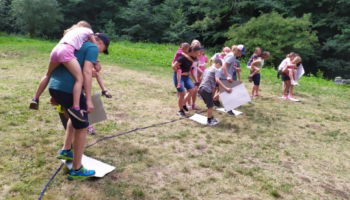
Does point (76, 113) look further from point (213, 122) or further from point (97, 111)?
point (213, 122)

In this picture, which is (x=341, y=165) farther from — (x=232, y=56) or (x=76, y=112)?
Result: (x=76, y=112)

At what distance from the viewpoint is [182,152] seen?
146 inches

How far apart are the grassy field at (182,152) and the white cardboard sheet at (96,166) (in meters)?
0.07

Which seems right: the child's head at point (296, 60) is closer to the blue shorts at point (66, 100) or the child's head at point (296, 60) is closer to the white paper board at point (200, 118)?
the white paper board at point (200, 118)

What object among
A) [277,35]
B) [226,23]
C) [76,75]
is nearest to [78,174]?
[76,75]

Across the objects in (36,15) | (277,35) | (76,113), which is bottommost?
(76,113)

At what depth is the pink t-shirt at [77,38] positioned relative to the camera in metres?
2.45

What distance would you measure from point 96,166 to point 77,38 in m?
1.53

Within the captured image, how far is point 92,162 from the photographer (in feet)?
10.5

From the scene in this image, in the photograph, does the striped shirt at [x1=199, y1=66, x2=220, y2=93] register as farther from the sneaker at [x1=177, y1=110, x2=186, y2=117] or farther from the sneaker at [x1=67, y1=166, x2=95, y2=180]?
the sneaker at [x1=67, y1=166, x2=95, y2=180]

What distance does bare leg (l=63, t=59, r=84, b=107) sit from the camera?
238cm

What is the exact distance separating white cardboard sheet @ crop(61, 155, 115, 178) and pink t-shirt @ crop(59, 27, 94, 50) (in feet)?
4.63

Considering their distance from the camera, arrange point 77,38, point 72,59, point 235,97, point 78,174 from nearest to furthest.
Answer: point 72,59
point 77,38
point 78,174
point 235,97

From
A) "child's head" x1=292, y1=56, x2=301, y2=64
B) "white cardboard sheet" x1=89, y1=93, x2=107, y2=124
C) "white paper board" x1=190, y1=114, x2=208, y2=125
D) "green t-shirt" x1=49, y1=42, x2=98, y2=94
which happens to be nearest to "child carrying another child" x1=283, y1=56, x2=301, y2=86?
"child's head" x1=292, y1=56, x2=301, y2=64
